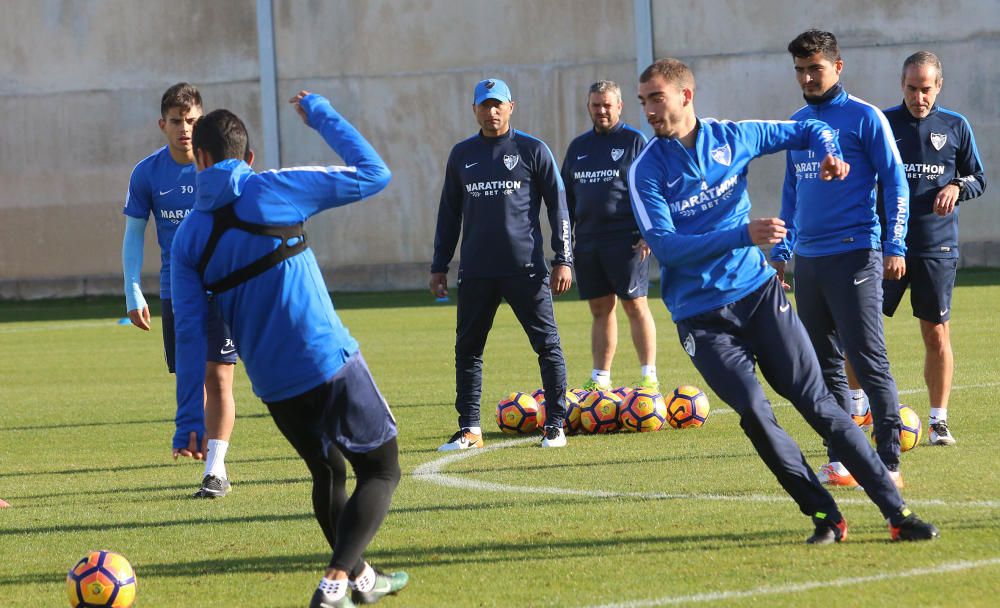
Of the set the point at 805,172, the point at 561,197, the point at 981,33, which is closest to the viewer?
the point at 805,172

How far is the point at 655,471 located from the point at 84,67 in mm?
25011

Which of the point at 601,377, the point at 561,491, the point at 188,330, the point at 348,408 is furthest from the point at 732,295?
the point at 601,377

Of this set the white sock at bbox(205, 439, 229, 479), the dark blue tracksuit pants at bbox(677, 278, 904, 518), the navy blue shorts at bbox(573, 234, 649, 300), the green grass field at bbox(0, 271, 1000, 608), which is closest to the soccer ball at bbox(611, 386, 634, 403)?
the green grass field at bbox(0, 271, 1000, 608)

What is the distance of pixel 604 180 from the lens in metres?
11.8

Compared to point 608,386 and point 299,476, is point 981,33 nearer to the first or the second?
point 608,386

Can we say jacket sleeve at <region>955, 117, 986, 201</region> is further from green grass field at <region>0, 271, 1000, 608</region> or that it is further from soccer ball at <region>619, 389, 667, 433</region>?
soccer ball at <region>619, 389, 667, 433</region>

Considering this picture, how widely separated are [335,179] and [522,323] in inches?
175

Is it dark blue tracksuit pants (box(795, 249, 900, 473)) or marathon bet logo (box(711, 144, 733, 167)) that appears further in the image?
dark blue tracksuit pants (box(795, 249, 900, 473))

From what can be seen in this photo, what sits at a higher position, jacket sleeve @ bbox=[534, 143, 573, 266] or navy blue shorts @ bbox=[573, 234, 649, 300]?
jacket sleeve @ bbox=[534, 143, 573, 266]

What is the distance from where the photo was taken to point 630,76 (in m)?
28.5

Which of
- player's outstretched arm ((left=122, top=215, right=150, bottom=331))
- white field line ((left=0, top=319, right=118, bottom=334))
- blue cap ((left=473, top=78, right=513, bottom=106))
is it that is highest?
blue cap ((left=473, top=78, right=513, bottom=106))

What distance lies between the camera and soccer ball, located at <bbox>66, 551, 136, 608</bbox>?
221 inches

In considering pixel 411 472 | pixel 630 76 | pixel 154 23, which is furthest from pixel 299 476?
pixel 154 23

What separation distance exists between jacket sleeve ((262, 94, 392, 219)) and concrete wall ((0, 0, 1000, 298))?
22.9 meters
